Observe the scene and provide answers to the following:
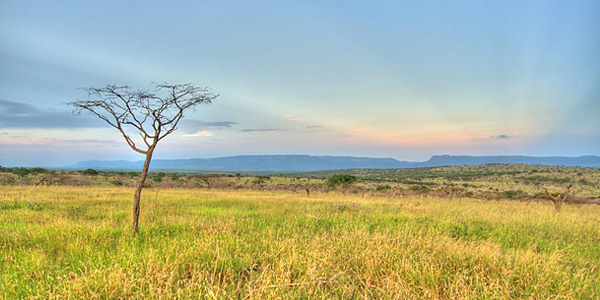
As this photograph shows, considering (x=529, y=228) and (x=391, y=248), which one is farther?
(x=529, y=228)

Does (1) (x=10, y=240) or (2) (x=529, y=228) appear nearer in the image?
(1) (x=10, y=240)

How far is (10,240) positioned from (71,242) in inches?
57.9

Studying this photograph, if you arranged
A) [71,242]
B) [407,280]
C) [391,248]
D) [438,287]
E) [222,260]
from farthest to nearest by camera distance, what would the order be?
[71,242] < [391,248] < [222,260] < [407,280] < [438,287]

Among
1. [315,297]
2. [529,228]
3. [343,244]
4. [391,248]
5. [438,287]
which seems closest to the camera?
[315,297]

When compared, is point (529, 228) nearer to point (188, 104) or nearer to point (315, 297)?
point (315, 297)

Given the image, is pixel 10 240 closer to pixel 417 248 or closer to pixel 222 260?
pixel 222 260

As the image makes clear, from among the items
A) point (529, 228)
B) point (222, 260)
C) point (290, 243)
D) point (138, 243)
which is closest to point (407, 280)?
point (290, 243)

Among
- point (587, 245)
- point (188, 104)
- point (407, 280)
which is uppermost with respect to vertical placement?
point (188, 104)

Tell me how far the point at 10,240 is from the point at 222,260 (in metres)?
5.33

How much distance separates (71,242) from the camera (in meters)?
5.70

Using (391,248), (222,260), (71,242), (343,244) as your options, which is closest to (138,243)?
(71,242)

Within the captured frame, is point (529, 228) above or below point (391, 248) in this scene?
below

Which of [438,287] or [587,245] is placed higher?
[438,287]

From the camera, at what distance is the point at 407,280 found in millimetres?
4047
